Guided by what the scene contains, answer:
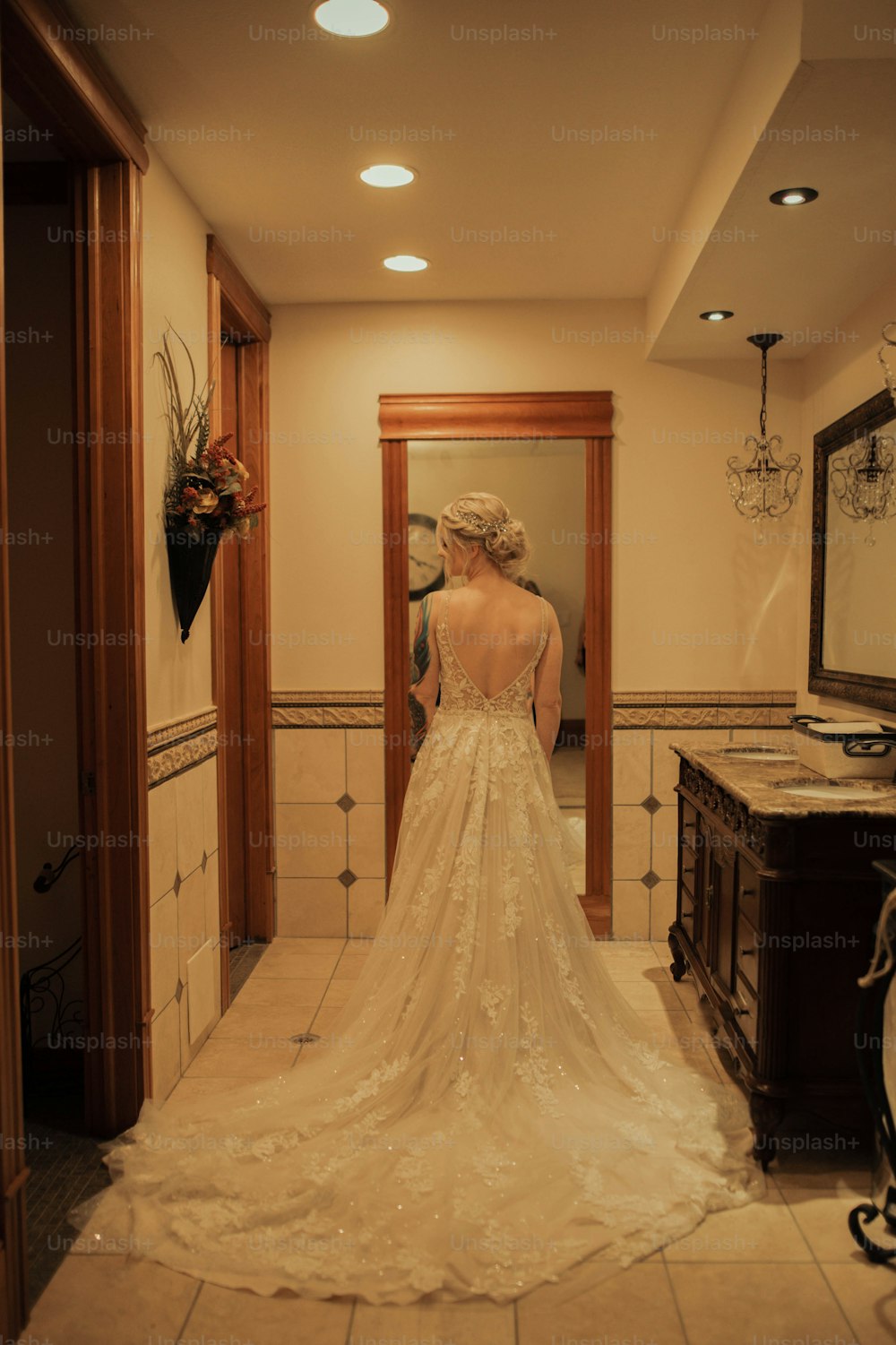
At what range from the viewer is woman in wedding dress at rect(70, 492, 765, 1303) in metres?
2.05

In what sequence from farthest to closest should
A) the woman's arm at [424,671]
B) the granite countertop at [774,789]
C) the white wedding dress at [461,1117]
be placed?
the woman's arm at [424,671] → the granite countertop at [774,789] → the white wedding dress at [461,1117]

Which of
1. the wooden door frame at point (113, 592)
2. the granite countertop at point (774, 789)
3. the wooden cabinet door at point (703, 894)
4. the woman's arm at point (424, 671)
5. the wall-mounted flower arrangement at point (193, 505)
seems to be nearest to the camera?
the granite countertop at point (774, 789)

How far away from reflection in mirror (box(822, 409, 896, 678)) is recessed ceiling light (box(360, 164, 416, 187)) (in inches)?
62.7

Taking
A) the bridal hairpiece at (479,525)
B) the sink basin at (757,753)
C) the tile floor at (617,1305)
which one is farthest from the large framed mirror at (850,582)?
the tile floor at (617,1305)

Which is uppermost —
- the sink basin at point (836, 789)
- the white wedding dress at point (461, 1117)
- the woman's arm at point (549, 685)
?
the woman's arm at point (549, 685)

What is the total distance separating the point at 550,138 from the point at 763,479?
65.6 inches

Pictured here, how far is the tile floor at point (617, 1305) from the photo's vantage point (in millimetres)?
1851

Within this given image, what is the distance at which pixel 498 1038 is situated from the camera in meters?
2.56

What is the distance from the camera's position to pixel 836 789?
2.75 m

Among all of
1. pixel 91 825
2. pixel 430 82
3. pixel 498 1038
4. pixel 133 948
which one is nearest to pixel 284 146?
pixel 430 82

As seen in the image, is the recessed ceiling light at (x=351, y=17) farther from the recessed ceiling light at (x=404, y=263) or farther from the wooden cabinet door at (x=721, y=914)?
the wooden cabinet door at (x=721, y=914)

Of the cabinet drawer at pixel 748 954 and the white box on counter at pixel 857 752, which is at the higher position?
the white box on counter at pixel 857 752

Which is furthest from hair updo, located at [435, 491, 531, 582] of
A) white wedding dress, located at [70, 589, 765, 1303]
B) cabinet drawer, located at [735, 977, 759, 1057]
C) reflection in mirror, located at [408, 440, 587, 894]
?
cabinet drawer, located at [735, 977, 759, 1057]

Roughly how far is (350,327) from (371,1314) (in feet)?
11.4
